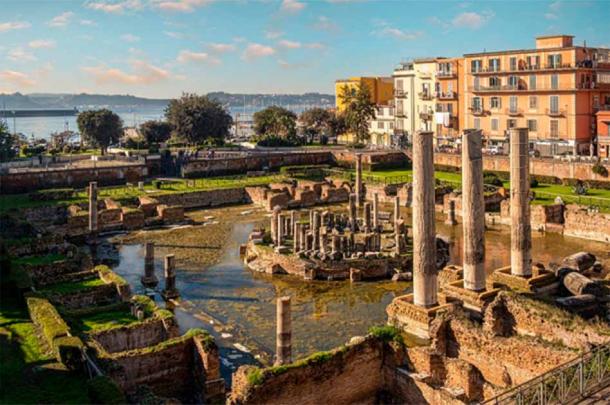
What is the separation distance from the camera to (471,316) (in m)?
23.6

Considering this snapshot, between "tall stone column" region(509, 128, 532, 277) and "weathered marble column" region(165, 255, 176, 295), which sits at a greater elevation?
"tall stone column" region(509, 128, 532, 277)

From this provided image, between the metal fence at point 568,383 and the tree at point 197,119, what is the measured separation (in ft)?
240

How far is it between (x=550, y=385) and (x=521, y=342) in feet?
11.4

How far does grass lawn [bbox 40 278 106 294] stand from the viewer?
2808 centimetres

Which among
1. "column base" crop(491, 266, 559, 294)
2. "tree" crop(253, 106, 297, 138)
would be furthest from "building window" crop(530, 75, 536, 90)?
"column base" crop(491, 266, 559, 294)

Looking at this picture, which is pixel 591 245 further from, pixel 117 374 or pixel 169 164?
pixel 169 164

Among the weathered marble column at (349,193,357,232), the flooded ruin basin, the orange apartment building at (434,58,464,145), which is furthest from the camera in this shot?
the orange apartment building at (434,58,464,145)

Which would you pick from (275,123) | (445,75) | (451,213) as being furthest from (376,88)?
(451,213)

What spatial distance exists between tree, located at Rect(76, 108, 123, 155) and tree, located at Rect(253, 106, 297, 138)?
21716 mm

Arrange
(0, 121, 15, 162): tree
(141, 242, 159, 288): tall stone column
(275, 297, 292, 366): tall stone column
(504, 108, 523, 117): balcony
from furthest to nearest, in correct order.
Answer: (0, 121, 15, 162): tree < (504, 108, 523, 117): balcony < (141, 242, 159, 288): tall stone column < (275, 297, 292, 366): tall stone column

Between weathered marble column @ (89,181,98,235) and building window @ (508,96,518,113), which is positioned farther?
building window @ (508,96,518,113)

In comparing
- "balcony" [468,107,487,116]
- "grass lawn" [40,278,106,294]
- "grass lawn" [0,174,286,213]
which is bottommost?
"grass lawn" [40,278,106,294]

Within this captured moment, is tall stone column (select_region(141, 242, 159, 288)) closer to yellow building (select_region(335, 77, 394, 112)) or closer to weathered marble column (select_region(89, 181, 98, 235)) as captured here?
weathered marble column (select_region(89, 181, 98, 235))

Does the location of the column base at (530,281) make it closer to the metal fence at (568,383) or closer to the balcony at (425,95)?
the metal fence at (568,383)
